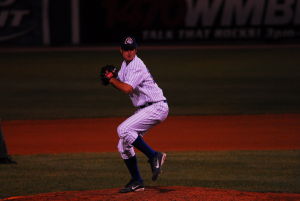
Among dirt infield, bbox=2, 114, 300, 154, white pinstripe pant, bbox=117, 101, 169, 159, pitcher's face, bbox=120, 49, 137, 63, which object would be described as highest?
pitcher's face, bbox=120, 49, 137, 63

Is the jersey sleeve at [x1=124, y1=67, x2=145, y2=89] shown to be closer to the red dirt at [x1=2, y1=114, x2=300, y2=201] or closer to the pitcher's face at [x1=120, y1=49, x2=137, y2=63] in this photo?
the pitcher's face at [x1=120, y1=49, x2=137, y2=63]

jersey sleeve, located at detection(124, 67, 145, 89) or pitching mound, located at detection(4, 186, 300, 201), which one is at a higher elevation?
jersey sleeve, located at detection(124, 67, 145, 89)

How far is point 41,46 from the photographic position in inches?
1336

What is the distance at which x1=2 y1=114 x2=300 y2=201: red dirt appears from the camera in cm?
1197

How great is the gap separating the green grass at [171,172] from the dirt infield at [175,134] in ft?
2.12

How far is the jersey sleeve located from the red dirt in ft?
14.4

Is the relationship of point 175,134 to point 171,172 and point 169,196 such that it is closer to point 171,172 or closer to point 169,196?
point 171,172

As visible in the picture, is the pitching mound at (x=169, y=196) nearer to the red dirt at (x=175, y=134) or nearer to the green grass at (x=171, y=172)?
the green grass at (x=171, y=172)

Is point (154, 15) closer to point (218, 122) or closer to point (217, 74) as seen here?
point (217, 74)

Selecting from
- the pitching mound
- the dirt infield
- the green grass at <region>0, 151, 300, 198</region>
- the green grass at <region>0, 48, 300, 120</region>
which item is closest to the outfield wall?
the green grass at <region>0, 48, 300, 120</region>

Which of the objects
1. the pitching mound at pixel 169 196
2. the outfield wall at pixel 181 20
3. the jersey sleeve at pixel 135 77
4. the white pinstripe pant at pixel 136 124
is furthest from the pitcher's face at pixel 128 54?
the outfield wall at pixel 181 20

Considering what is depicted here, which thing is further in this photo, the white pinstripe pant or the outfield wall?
the outfield wall

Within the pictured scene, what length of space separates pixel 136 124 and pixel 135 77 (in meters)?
0.52

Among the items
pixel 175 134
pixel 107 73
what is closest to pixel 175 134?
pixel 175 134
